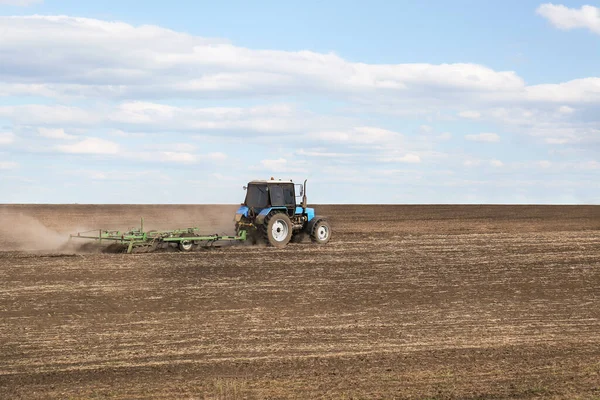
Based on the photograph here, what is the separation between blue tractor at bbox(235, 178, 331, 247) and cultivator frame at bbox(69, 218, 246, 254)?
0.63 m

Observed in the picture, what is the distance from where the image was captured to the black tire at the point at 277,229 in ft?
79.3

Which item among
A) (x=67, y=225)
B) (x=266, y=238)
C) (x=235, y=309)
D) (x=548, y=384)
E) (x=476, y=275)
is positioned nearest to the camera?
(x=548, y=384)

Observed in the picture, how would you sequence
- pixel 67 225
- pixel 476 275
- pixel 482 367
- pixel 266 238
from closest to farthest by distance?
1. pixel 482 367
2. pixel 476 275
3. pixel 266 238
4. pixel 67 225

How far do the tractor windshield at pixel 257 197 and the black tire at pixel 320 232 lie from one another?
196cm

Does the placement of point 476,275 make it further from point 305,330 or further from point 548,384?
point 548,384

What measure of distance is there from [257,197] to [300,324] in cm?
1154

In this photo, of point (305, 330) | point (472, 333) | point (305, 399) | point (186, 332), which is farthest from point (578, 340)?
point (186, 332)

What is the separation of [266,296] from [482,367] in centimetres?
633

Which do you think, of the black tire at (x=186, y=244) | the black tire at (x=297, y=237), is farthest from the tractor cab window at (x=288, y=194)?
the black tire at (x=186, y=244)

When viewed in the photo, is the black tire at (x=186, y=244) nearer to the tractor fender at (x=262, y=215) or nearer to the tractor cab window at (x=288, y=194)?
the tractor fender at (x=262, y=215)

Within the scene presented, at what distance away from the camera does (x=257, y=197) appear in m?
24.8

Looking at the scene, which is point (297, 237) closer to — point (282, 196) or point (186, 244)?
point (282, 196)

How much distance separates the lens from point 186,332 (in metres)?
12.8

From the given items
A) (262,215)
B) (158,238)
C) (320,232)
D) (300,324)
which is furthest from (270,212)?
(300,324)
